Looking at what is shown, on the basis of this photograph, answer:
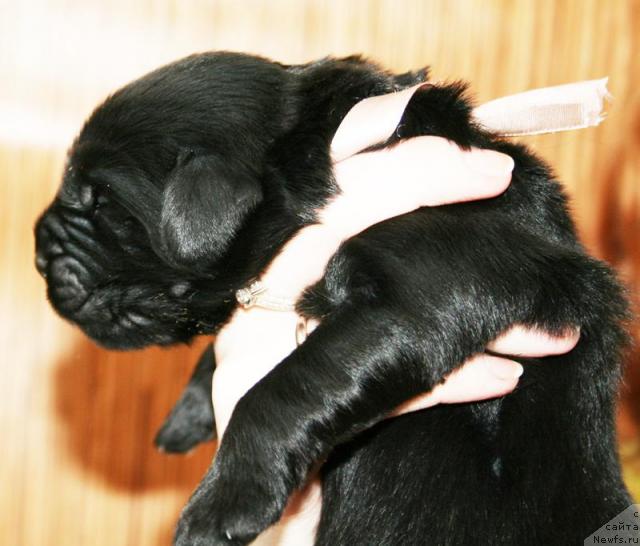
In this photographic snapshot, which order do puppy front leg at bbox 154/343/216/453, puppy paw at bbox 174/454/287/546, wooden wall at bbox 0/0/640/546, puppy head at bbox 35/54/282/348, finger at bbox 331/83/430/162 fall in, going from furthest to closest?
wooden wall at bbox 0/0/640/546 < puppy front leg at bbox 154/343/216/453 < finger at bbox 331/83/430/162 < puppy head at bbox 35/54/282/348 < puppy paw at bbox 174/454/287/546

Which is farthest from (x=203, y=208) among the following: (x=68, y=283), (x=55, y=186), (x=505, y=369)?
(x=55, y=186)

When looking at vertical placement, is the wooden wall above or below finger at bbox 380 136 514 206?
below

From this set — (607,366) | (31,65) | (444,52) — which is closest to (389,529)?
(607,366)

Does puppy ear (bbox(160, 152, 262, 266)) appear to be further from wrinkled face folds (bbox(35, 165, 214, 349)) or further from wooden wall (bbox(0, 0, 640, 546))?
wooden wall (bbox(0, 0, 640, 546))

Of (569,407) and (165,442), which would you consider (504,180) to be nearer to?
(569,407)

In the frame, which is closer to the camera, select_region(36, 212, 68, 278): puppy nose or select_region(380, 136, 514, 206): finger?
select_region(380, 136, 514, 206): finger

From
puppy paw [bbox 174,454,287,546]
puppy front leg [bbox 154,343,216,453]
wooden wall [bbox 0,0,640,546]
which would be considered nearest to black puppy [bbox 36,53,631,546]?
puppy paw [bbox 174,454,287,546]
